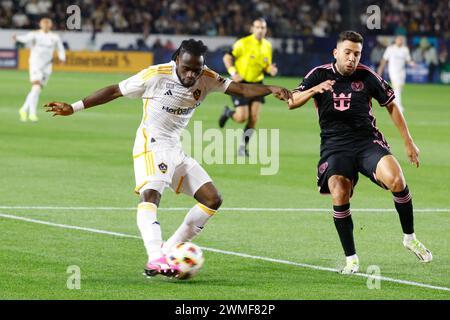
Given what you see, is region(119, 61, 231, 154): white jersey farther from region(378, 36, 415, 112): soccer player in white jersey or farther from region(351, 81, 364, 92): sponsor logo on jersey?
region(378, 36, 415, 112): soccer player in white jersey

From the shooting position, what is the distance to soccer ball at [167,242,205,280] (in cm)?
958

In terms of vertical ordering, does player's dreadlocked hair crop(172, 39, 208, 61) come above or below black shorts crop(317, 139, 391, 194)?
above

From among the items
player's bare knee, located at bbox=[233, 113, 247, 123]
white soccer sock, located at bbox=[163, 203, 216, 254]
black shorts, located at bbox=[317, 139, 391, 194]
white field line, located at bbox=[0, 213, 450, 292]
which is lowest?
player's bare knee, located at bbox=[233, 113, 247, 123]

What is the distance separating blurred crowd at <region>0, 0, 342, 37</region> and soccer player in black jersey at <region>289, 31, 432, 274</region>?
42.0 m

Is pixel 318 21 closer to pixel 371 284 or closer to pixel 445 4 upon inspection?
pixel 445 4

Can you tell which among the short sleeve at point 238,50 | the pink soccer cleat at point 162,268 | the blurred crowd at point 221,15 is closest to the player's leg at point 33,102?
the short sleeve at point 238,50

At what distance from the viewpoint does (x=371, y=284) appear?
9.61 meters

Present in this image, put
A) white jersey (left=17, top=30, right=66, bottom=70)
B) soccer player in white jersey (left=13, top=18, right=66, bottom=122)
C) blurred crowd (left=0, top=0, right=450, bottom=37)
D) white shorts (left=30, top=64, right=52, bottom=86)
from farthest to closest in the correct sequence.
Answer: blurred crowd (left=0, top=0, right=450, bottom=37)
white jersey (left=17, top=30, right=66, bottom=70)
soccer player in white jersey (left=13, top=18, right=66, bottom=122)
white shorts (left=30, top=64, right=52, bottom=86)

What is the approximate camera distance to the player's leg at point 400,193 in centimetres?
1034

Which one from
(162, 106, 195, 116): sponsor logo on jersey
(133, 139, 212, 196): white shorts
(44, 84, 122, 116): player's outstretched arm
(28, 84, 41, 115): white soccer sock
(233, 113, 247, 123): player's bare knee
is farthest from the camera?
(28, 84, 41, 115): white soccer sock

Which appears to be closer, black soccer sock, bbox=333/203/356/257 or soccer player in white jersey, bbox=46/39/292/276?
soccer player in white jersey, bbox=46/39/292/276

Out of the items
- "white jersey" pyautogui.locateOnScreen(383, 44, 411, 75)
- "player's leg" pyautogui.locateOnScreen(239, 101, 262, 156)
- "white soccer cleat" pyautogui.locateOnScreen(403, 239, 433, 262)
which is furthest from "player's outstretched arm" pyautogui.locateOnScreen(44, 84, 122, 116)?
"white jersey" pyautogui.locateOnScreen(383, 44, 411, 75)
